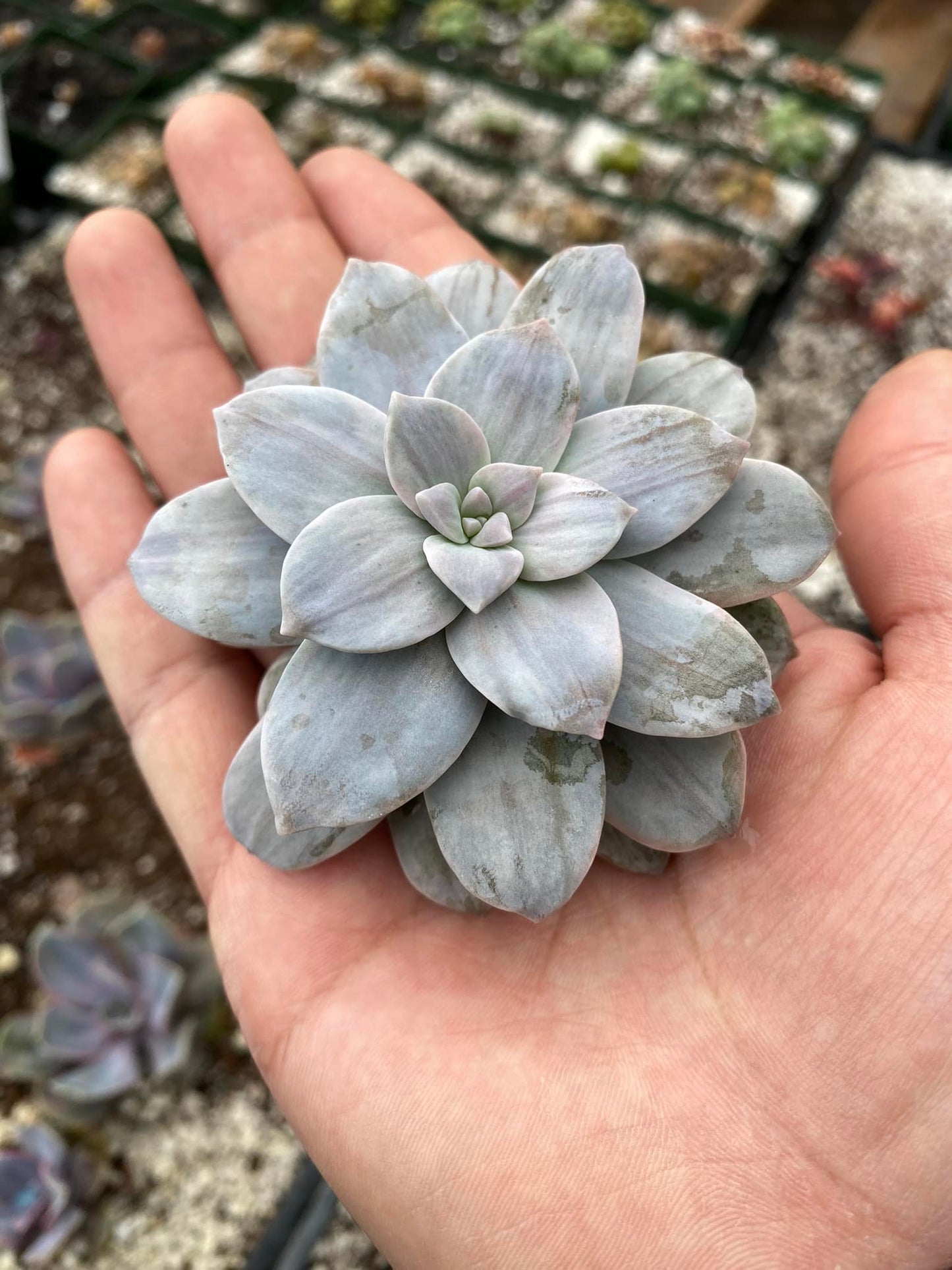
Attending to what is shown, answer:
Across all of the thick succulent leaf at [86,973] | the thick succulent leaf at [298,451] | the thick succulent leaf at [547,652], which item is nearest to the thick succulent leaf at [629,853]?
the thick succulent leaf at [547,652]

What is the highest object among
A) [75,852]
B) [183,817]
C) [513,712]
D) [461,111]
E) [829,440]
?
[513,712]

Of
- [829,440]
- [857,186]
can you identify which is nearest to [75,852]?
[829,440]

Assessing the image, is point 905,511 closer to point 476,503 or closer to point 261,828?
point 476,503

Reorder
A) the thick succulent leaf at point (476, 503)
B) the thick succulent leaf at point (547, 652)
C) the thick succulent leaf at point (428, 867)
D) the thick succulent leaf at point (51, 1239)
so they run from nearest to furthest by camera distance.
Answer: the thick succulent leaf at point (547, 652) → the thick succulent leaf at point (476, 503) → the thick succulent leaf at point (428, 867) → the thick succulent leaf at point (51, 1239)

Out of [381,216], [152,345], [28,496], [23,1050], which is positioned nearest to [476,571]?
[152,345]

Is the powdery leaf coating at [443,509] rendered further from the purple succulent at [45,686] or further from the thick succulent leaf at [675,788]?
the purple succulent at [45,686]

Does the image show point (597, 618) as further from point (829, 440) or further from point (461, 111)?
point (461, 111)
